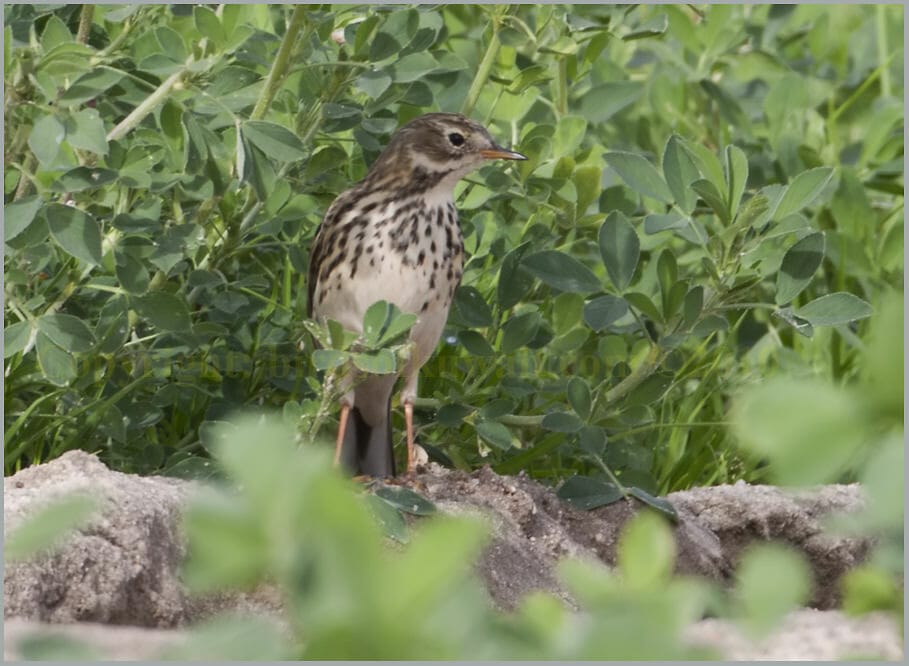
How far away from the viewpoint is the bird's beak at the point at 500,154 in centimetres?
398

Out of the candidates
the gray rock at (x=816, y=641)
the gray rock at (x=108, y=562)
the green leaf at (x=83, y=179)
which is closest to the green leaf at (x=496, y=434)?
the gray rock at (x=108, y=562)

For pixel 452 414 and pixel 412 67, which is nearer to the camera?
pixel 412 67

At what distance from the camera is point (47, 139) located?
10.3 ft

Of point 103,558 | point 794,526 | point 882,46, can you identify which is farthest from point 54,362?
point 882,46

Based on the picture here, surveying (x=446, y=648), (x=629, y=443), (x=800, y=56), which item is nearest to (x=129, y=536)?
(x=629, y=443)

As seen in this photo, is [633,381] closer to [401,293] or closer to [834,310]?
[834,310]

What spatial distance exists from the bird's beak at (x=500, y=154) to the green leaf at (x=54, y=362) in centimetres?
131

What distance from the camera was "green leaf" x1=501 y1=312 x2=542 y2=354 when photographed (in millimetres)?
3936

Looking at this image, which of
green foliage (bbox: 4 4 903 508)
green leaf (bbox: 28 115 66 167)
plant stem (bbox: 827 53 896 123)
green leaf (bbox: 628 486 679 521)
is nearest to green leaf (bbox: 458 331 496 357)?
green foliage (bbox: 4 4 903 508)

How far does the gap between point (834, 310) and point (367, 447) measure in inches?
58.0

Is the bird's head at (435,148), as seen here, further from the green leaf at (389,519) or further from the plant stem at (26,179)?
the green leaf at (389,519)

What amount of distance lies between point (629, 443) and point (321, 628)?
10.1 feet

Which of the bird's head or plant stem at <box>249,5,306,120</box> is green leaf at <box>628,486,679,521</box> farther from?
plant stem at <box>249,5,306,120</box>

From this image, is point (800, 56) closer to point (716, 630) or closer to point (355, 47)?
point (355, 47)
